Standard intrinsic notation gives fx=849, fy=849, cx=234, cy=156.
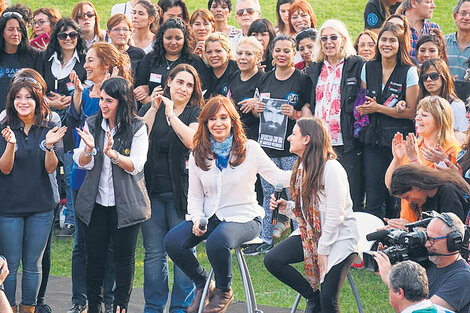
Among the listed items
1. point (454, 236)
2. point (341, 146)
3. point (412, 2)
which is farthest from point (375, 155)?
point (454, 236)

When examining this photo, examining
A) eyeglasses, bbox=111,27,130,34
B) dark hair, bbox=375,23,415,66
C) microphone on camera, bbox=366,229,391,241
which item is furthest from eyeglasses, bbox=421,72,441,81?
eyeglasses, bbox=111,27,130,34

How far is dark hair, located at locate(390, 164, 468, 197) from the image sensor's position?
6.39 m

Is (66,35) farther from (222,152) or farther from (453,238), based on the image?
(453,238)

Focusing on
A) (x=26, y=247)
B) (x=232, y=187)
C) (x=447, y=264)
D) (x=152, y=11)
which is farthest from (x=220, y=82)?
(x=447, y=264)

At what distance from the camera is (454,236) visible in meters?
5.64

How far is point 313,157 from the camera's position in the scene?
646cm

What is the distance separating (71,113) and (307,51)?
2918 millimetres

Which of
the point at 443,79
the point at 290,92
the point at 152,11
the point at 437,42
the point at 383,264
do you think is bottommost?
the point at 383,264

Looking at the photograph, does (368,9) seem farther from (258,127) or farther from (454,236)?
(454,236)

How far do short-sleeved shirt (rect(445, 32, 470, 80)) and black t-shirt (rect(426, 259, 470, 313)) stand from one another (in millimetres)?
3745

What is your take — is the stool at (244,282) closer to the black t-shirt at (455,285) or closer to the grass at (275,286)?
the grass at (275,286)

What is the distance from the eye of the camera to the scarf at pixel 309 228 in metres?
6.46

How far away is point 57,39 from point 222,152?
325cm

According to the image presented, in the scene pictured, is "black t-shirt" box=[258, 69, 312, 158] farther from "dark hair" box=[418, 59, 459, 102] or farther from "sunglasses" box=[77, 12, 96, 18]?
"sunglasses" box=[77, 12, 96, 18]
